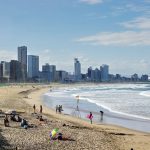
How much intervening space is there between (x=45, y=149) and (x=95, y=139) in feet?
17.5

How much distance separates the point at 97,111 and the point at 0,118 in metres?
17.4

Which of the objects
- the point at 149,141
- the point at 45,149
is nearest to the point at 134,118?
the point at 149,141

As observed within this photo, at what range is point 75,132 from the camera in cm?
2475

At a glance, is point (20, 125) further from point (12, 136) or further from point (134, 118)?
→ point (134, 118)

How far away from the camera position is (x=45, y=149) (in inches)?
709

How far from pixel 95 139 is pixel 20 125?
19.4 ft

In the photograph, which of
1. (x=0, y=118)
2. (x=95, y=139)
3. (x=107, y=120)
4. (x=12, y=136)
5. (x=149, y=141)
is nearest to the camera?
(x=12, y=136)

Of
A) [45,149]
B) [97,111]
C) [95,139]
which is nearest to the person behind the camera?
[45,149]

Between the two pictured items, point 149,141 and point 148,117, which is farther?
point 148,117

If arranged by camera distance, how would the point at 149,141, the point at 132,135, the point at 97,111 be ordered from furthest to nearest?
the point at 97,111 < the point at 132,135 < the point at 149,141

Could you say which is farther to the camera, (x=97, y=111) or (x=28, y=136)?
(x=97, y=111)

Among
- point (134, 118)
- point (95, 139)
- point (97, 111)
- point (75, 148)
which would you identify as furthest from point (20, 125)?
point (97, 111)

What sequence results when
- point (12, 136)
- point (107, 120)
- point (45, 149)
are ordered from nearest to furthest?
point (45, 149)
point (12, 136)
point (107, 120)

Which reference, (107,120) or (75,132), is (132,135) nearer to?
(75,132)
